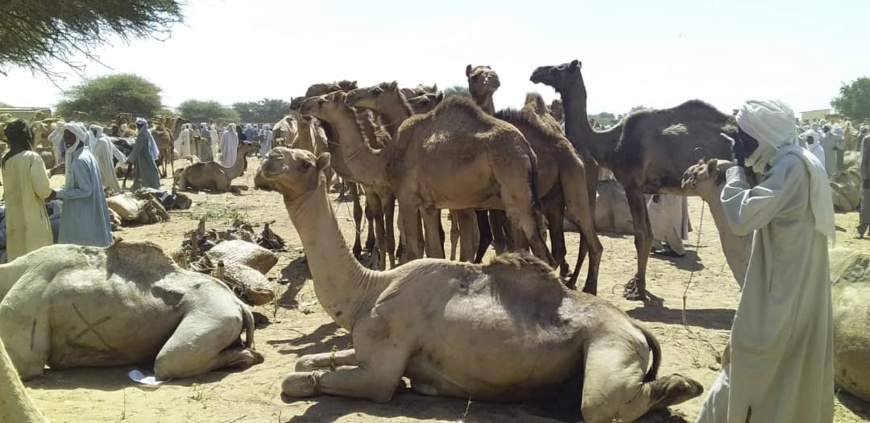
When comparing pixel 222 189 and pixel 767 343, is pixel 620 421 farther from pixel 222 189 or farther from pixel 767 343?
pixel 222 189

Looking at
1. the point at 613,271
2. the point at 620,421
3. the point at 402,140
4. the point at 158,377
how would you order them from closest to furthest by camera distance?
the point at 620,421 → the point at 158,377 → the point at 402,140 → the point at 613,271

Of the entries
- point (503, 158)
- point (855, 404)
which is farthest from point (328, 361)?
point (855, 404)

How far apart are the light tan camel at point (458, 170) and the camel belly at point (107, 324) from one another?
9.40 feet

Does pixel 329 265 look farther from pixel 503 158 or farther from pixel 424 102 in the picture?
pixel 424 102

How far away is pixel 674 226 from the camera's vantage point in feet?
37.3

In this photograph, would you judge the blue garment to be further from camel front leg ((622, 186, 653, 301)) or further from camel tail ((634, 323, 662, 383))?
camel front leg ((622, 186, 653, 301))

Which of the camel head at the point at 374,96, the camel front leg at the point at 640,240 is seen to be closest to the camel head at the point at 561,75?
the camel front leg at the point at 640,240

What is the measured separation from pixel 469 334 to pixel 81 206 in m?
4.67

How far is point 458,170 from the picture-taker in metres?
7.46

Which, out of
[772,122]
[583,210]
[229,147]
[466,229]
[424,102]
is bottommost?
[466,229]

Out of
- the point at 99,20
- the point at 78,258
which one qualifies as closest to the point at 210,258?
the point at 78,258

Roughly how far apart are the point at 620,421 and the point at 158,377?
316 cm

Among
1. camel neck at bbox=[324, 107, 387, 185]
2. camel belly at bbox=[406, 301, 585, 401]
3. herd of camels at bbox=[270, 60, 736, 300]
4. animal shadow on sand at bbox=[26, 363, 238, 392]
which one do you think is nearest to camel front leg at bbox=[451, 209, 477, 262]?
herd of camels at bbox=[270, 60, 736, 300]

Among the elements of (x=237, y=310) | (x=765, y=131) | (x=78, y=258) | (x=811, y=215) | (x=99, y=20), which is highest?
(x=99, y=20)
